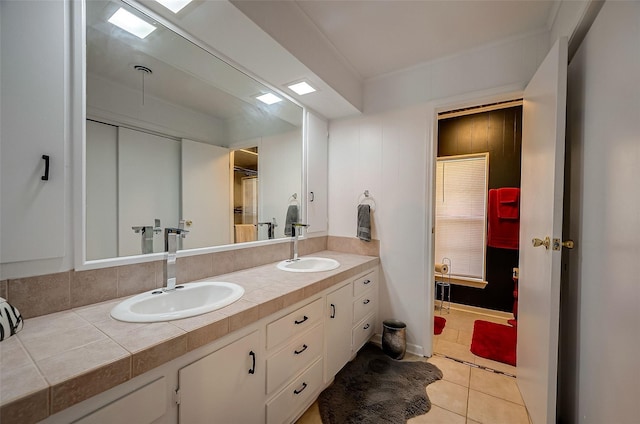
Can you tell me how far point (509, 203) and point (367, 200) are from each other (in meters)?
1.69

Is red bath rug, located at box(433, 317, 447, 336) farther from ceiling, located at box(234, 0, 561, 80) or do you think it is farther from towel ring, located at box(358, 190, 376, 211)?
ceiling, located at box(234, 0, 561, 80)

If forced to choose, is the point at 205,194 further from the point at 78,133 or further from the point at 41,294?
the point at 41,294

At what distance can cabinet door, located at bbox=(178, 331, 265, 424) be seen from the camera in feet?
2.97

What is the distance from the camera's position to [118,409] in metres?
0.73

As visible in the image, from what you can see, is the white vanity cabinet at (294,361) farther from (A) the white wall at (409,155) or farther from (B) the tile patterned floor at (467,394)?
(A) the white wall at (409,155)

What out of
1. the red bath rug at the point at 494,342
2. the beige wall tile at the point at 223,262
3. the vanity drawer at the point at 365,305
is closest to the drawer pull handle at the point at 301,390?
the vanity drawer at the point at 365,305

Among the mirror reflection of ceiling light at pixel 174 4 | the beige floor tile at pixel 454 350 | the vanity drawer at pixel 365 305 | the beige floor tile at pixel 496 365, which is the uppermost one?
the mirror reflection of ceiling light at pixel 174 4

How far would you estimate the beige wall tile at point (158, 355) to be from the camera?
0.74 m

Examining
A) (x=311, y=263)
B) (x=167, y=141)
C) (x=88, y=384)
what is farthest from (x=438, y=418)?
(x=167, y=141)

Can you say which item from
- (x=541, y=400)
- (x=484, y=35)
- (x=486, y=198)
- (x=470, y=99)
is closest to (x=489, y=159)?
(x=486, y=198)

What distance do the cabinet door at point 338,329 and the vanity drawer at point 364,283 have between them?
10cm

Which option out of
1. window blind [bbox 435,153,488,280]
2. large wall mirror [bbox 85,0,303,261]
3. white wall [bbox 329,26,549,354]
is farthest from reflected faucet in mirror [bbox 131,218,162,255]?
window blind [bbox 435,153,488,280]

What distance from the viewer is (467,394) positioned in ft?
5.69

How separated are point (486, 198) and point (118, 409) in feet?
11.6
